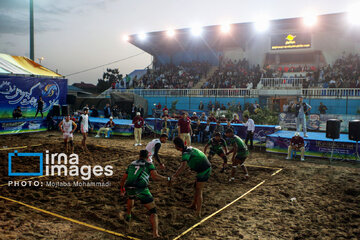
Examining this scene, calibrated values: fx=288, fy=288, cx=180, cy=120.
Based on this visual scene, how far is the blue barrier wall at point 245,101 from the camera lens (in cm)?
2208

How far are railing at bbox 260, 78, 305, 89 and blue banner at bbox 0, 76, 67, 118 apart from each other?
1850cm

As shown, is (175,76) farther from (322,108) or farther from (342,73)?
(322,108)

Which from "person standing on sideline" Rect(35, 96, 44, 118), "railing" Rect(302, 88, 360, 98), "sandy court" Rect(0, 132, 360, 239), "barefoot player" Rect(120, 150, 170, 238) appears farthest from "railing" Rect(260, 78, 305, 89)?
"barefoot player" Rect(120, 150, 170, 238)

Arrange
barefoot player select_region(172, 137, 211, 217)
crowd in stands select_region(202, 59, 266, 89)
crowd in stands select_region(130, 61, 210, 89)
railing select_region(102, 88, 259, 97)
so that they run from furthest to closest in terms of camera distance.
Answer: crowd in stands select_region(130, 61, 210, 89)
crowd in stands select_region(202, 59, 266, 89)
railing select_region(102, 88, 259, 97)
barefoot player select_region(172, 137, 211, 217)

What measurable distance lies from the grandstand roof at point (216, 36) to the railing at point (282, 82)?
797 cm

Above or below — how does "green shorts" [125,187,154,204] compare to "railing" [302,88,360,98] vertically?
below

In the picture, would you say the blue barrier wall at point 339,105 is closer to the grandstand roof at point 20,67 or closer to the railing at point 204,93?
the railing at point 204,93

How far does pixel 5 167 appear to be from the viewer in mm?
10766

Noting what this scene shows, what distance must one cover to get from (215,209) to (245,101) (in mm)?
19807

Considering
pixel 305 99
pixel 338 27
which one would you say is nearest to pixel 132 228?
pixel 305 99

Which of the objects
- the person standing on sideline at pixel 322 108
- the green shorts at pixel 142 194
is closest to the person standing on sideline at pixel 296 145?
the person standing on sideline at pixel 322 108

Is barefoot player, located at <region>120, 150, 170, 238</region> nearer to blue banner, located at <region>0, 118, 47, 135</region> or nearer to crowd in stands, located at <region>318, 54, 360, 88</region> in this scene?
blue banner, located at <region>0, 118, 47, 135</region>

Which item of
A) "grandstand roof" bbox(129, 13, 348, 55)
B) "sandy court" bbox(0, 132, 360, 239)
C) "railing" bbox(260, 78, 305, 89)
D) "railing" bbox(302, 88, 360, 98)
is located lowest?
"sandy court" bbox(0, 132, 360, 239)

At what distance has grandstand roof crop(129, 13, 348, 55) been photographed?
30497 mm
